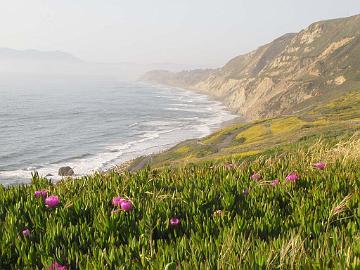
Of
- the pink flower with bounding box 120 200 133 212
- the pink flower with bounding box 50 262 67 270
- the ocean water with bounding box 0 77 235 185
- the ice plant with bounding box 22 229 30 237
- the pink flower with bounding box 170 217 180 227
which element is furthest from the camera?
the ocean water with bounding box 0 77 235 185

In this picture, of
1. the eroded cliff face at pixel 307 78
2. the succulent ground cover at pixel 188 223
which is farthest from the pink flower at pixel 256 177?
the eroded cliff face at pixel 307 78

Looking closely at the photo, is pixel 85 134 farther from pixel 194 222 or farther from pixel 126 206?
pixel 194 222

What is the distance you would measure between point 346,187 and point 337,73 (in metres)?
126

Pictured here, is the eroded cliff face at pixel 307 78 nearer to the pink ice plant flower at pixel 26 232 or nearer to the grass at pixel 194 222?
the grass at pixel 194 222

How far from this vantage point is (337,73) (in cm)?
12094

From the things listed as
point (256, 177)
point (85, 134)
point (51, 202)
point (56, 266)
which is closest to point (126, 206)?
point (51, 202)

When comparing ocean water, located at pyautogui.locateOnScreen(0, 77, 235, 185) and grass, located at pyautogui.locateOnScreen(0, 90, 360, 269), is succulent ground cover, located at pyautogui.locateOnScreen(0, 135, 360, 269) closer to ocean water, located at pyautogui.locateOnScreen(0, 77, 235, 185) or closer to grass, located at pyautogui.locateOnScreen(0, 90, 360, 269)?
grass, located at pyautogui.locateOnScreen(0, 90, 360, 269)

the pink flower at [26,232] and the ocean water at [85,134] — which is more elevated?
the pink flower at [26,232]

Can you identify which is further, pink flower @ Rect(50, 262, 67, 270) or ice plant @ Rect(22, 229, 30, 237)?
ice plant @ Rect(22, 229, 30, 237)

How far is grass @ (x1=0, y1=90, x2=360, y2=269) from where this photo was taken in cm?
279

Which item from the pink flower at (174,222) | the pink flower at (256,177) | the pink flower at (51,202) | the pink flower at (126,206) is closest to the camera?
the pink flower at (174,222)

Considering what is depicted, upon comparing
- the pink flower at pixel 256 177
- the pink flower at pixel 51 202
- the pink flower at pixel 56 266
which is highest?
the pink flower at pixel 51 202

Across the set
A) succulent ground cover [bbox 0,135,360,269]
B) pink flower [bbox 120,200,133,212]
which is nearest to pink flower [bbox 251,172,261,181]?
succulent ground cover [bbox 0,135,360,269]

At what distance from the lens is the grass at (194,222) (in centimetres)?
279
